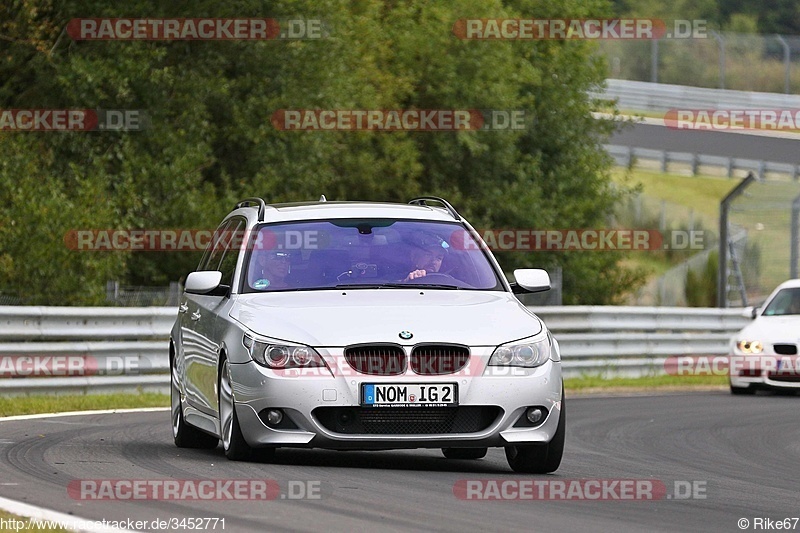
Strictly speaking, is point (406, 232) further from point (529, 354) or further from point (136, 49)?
point (136, 49)

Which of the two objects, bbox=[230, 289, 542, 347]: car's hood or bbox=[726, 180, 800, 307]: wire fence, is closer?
bbox=[230, 289, 542, 347]: car's hood

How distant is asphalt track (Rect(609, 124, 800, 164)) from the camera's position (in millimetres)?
43406

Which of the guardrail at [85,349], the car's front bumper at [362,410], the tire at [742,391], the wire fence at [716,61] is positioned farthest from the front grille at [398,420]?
the wire fence at [716,61]

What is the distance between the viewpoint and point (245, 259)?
1093cm

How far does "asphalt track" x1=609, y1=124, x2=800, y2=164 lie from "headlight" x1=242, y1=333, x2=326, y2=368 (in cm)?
3201

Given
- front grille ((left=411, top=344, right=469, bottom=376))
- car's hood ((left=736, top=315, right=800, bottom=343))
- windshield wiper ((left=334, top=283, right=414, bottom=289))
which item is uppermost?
windshield wiper ((left=334, top=283, right=414, bottom=289))

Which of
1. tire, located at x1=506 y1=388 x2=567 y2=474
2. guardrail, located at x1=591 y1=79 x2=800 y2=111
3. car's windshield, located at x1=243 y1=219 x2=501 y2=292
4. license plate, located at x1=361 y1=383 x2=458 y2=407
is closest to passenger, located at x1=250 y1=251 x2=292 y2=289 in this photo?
car's windshield, located at x1=243 y1=219 x2=501 y2=292

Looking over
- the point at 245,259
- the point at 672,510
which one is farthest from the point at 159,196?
the point at 672,510

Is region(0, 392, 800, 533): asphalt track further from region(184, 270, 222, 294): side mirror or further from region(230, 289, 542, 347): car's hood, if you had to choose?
region(184, 270, 222, 294): side mirror

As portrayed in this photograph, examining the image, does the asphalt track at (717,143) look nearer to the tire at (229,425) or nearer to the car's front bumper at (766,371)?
the car's front bumper at (766,371)

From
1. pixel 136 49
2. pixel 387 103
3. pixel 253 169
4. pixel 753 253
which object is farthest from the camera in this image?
pixel 753 253

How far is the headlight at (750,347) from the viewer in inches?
835

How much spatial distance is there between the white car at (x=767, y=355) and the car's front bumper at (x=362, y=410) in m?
11.9

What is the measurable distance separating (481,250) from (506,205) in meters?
24.8
